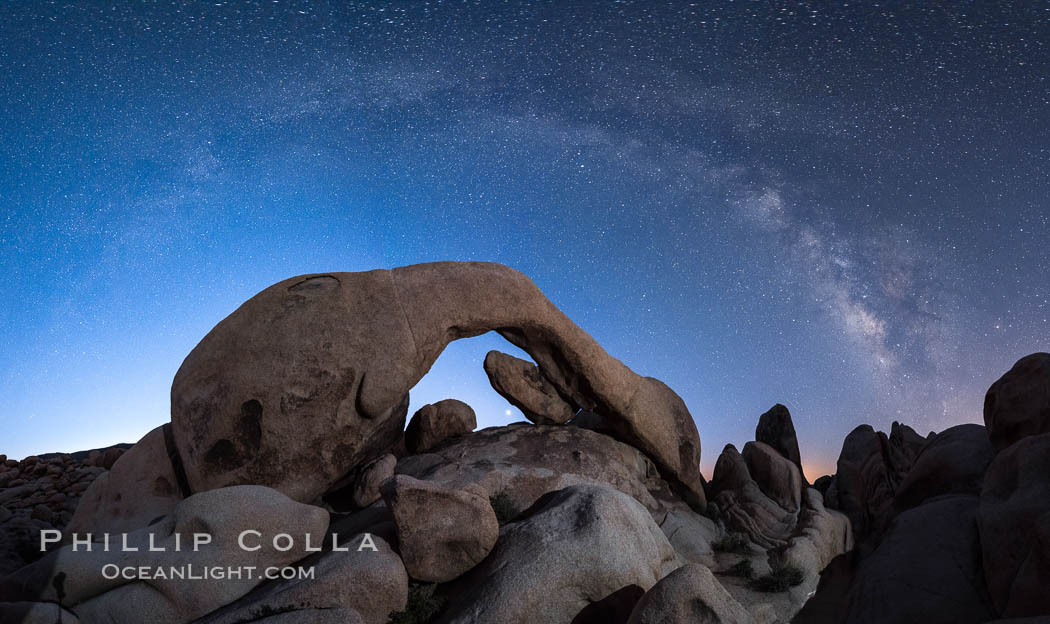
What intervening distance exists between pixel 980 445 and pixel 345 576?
16736mm

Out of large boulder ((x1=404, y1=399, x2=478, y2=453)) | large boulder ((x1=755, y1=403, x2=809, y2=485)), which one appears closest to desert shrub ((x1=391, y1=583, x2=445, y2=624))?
large boulder ((x1=404, y1=399, x2=478, y2=453))

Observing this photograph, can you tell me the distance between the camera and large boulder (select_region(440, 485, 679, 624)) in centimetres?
874

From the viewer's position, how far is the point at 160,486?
45.9 ft

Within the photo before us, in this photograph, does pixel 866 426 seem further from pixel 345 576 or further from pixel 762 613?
pixel 345 576

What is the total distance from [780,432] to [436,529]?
18.0 m

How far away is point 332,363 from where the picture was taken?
14055 millimetres

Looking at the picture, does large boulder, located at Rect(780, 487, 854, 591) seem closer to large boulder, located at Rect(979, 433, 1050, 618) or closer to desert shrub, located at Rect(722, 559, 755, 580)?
desert shrub, located at Rect(722, 559, 755, 580)

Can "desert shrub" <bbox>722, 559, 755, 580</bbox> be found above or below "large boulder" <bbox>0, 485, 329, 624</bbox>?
below

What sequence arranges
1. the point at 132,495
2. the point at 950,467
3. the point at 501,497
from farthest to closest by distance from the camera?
the point at 950,467 < the point at 132,495 < the point at 501,497

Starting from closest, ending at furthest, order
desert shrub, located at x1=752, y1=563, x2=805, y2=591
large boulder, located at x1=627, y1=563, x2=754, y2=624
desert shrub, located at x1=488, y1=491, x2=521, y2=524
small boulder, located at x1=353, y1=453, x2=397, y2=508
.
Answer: large boulder, located at x1=627, y1=563, x2=754, y2=624, desert shrub, located at x1=488, y1=491, x2=521, y2=524, small boulder, located at x1=353, y1=453, x2=397, y2=508, desert shrub, located at x1=752, y1=563, x2=805, y2=591

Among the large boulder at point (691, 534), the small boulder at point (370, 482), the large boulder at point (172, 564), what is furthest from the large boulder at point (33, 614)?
the large boulder at point (691, 534)

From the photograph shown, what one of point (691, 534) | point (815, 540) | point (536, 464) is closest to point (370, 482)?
point (536, 464)

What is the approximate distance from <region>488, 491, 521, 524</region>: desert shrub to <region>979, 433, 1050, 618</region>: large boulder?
26.8 feet

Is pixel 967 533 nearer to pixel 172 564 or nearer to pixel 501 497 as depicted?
pixel 501 497
